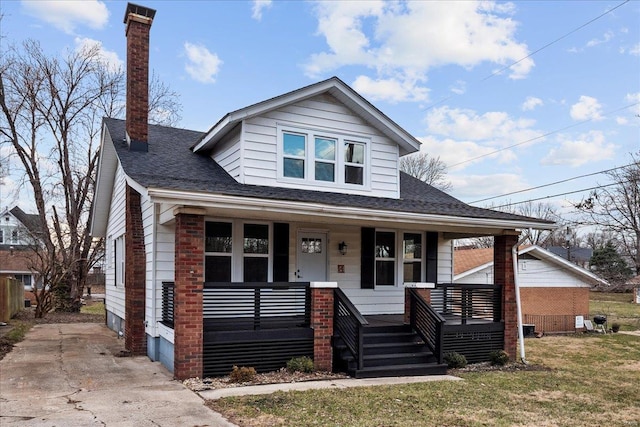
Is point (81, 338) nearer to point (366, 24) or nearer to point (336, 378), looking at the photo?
point (336, 378)

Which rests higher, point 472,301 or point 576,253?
point 472,301

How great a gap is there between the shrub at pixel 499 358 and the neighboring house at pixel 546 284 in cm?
1028

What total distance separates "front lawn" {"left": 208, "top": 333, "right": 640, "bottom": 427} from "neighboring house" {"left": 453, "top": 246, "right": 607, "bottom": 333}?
1148 centimetres

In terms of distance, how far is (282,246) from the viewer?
10.1 meters

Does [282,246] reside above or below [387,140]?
below

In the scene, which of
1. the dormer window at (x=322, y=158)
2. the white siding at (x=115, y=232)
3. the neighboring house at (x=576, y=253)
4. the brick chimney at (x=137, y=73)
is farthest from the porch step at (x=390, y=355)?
the neighboring house at (x=576, y=253)

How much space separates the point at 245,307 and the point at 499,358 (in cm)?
505

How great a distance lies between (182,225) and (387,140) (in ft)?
18.5

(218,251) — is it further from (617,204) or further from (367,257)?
(617,204)

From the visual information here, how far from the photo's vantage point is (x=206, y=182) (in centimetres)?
866

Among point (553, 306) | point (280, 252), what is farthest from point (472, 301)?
point (553, 306)

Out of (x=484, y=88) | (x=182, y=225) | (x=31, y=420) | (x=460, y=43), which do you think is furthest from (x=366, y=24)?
(x=31, y=420)

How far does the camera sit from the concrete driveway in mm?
5504

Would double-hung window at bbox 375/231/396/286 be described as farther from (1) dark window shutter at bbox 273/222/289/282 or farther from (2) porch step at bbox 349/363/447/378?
(2) porch step at bbox 349/363/447/378
